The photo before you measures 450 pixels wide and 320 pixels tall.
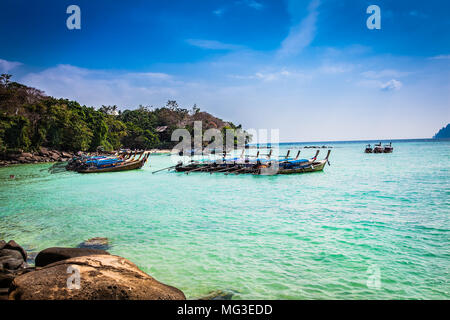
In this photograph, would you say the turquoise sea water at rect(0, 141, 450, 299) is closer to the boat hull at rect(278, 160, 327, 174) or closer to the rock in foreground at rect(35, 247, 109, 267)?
the rock in foreground at rect(35, 247, 109, 267)

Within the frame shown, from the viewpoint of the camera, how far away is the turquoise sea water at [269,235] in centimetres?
462

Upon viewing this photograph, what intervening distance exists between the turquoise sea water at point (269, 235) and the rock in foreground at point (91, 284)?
3.95 feet

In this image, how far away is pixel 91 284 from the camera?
3109mm

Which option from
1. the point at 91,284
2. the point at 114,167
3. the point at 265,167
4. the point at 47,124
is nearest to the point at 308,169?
the point at 265,167

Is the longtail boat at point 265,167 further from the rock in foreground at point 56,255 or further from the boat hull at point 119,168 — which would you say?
the rock in foreground at point 56,255

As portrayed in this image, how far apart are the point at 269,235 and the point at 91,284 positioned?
5037mm

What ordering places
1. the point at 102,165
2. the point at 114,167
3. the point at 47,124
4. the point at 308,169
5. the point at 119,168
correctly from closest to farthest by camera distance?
the point at 308,169, the point at 102,165, the point at 114,167, the point at 119,168, the point at 47,124

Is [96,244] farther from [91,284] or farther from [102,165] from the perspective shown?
[102,165]

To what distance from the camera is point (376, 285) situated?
4465 millimetres

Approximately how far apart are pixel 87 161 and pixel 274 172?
1840 cm

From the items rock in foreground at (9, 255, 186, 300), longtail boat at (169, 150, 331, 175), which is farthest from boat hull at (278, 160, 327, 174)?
rock in foreground at (9, 255, 186, 300)

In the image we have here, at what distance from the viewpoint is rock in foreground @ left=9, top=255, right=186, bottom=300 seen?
9.80 ft

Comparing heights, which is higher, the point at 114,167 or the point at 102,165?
the point at 102,165
